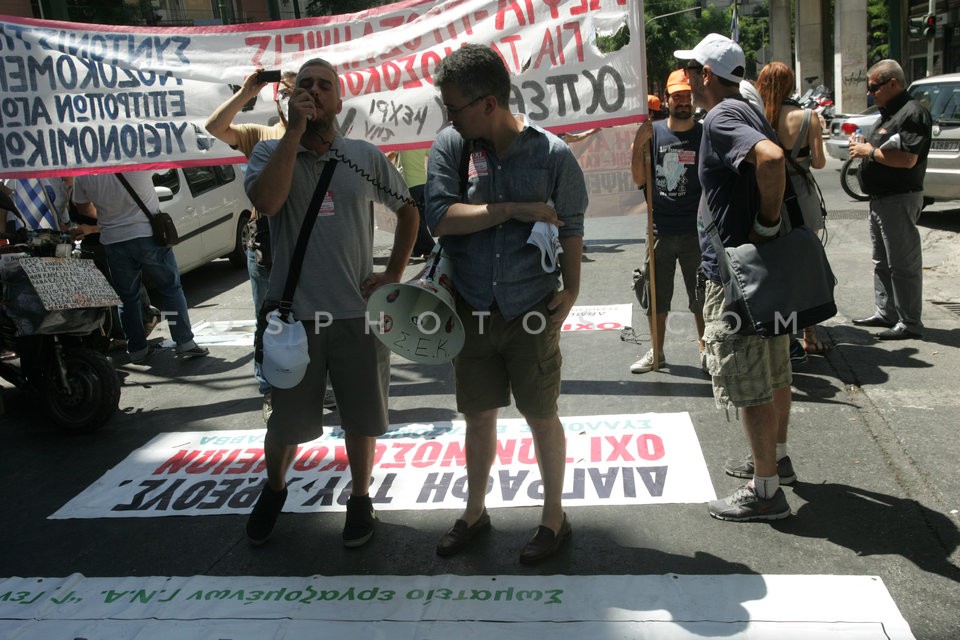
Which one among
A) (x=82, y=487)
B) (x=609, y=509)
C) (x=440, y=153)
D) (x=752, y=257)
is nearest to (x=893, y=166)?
(x=752, y=257)

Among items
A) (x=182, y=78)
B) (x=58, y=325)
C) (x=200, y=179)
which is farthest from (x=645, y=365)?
(x=200, y=179)

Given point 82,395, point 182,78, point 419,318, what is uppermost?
point 182,78

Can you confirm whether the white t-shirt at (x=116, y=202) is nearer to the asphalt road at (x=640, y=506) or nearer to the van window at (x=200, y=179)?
the asphalt road at (x=640, y=506)

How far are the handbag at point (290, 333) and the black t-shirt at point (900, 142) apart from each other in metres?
4.04

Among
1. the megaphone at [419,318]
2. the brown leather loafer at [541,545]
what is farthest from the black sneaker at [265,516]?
the brown leather loafer at [541,545]

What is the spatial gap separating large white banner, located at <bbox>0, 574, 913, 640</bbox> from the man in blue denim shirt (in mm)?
341

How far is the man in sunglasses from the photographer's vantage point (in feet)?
18.3

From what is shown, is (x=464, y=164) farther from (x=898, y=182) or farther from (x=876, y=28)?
(x=876, y=28)

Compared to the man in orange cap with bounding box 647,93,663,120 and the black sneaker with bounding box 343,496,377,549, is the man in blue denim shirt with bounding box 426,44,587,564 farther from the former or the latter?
the man in orange cap with bounding box 647,93,663,120

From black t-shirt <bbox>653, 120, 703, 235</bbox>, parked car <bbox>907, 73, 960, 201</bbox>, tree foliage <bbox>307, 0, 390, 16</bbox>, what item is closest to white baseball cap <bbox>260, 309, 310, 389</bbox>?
black t-shirt <bbox>653, 120, 703, 235</bbox>

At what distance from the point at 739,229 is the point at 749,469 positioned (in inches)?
47.7

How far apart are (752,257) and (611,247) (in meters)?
6.78

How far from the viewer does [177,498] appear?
4.16 metres

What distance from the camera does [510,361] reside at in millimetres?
3227
